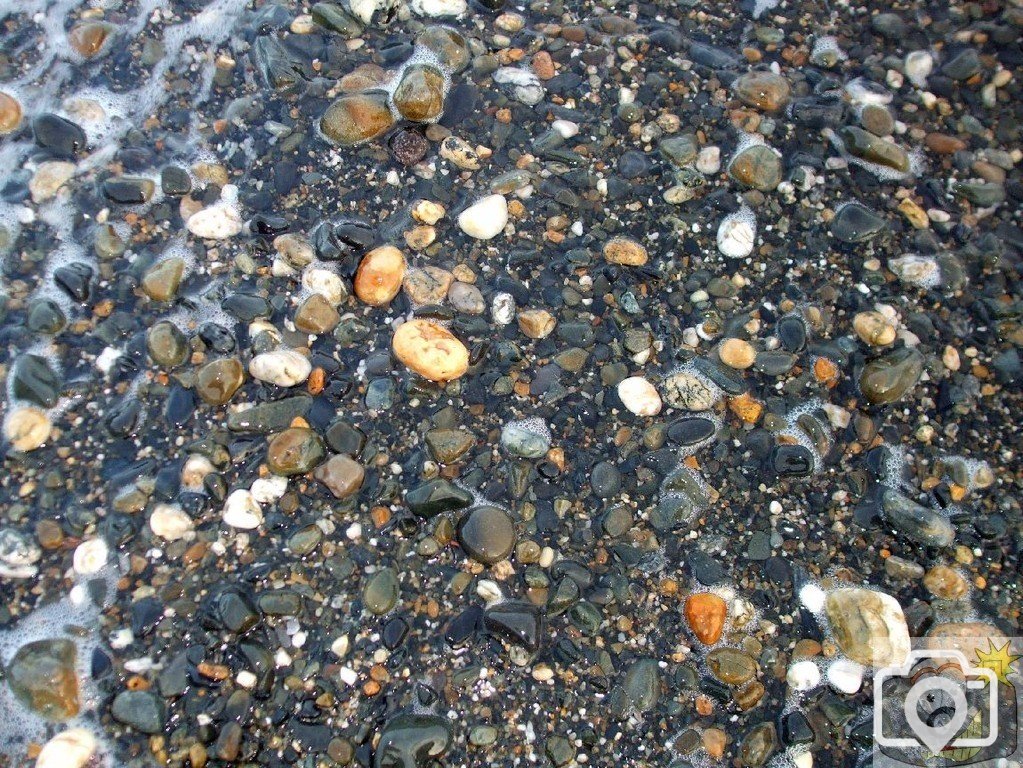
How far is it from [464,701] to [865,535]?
1299 mm

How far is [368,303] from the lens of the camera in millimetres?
2434

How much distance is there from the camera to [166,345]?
2.33m

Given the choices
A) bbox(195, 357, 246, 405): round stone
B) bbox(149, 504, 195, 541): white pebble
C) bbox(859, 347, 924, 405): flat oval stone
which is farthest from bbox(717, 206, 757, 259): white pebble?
bbox(149, 504, 195, 541): white pebble

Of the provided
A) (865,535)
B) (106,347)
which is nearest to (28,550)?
(106,347)

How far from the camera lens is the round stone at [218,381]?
7.47ft

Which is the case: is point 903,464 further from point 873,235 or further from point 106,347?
point 106,347

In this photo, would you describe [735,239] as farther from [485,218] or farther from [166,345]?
[166,345]

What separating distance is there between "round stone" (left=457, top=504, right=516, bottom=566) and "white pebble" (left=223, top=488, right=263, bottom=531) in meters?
0.59

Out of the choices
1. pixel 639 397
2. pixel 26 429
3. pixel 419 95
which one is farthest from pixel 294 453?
pixel 419 95

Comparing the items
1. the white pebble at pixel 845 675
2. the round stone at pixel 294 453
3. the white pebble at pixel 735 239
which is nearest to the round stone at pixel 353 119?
the round stone at pixel 294 453

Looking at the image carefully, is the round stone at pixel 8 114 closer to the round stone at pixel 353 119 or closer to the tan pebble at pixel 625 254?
the round stone at pixel 353 119

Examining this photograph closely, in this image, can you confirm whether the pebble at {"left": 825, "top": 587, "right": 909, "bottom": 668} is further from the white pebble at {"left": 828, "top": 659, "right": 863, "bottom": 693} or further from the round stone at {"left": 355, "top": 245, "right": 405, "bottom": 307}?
the round stone at {"left": 355, "top": 245, "right": 405, "bottom": 307}

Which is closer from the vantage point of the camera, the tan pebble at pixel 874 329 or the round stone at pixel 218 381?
the round stone at pixel 218 381

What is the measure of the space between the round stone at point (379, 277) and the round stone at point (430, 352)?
0.48ft
